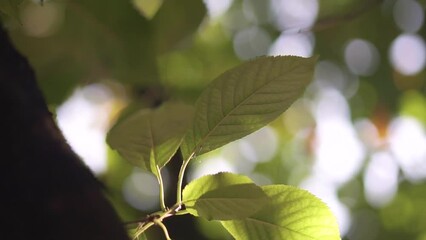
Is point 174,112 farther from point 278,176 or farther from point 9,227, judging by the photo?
point 278,176

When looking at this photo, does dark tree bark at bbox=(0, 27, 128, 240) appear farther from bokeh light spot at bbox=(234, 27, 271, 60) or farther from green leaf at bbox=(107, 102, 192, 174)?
bokeh light spot at bbox=(234, 27, 271, 60)

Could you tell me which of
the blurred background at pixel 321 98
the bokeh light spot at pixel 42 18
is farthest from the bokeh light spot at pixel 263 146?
the bokeh light spot at pixel 42 18

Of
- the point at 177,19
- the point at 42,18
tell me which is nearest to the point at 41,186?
the point at 177,19

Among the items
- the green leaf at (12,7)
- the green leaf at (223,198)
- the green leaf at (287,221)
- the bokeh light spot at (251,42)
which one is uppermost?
the bokeh light spot at (251,42)

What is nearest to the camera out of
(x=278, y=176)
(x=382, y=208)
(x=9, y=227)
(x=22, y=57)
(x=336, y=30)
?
(x=9, y=227)

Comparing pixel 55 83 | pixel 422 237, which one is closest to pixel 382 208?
pixel 422 237

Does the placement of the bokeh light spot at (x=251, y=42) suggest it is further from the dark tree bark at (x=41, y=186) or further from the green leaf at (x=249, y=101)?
the dark tree bark at (x=41, y=186)
